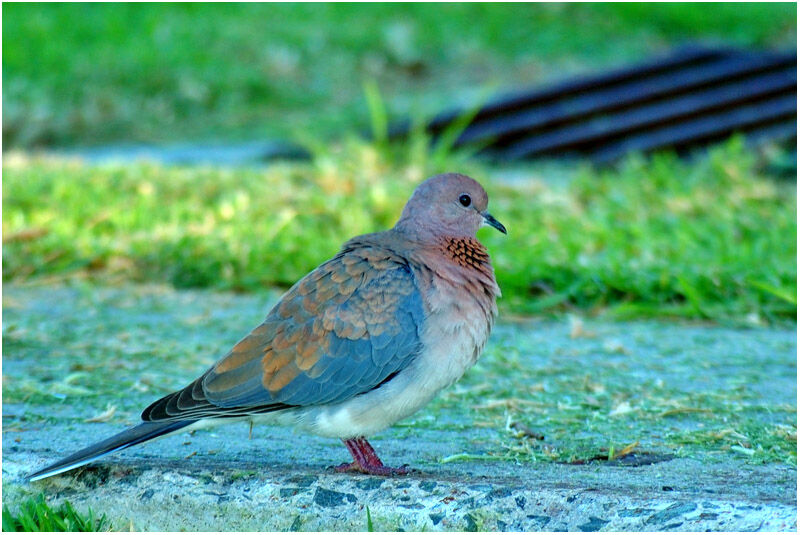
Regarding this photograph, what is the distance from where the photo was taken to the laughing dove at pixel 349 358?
8.92 ft

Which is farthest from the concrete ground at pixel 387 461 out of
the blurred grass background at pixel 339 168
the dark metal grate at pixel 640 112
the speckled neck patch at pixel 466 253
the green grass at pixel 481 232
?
the dark metal grate at pixel 640 112

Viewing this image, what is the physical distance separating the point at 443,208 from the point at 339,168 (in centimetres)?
341

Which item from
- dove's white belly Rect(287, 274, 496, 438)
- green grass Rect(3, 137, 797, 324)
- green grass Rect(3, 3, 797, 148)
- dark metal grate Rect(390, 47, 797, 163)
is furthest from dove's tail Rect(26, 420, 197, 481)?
green grass Rect(3, 3, 797, 148)

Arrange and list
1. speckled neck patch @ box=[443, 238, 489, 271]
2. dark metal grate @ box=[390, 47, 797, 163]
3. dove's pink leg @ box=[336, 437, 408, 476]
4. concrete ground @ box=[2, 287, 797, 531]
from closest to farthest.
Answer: concrete ground @ box=[2, 287, 797, 531], dove's pink leg @ box=[336, 437, 408, 476], speckled neck patch @ box=[443, 238, 489, 271], dark metal grate @ box=[390, 47, 797, 163]

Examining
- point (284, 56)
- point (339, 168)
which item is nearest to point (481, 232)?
point (339, 168)

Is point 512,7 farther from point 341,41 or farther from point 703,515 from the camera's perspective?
point 703,515

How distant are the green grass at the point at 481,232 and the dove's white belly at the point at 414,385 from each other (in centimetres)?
175

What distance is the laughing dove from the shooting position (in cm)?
272

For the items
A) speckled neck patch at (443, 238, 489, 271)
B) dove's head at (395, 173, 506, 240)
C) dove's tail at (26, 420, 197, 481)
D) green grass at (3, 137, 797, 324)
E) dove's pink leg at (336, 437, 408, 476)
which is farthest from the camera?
green grass at (3, 137, 797, 324)

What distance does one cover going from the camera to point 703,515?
7.63 feet

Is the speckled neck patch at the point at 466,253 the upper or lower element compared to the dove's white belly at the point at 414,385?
upper

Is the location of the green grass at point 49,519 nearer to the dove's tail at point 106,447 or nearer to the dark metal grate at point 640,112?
the dove's tail at point 106,447

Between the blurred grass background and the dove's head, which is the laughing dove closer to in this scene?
the dove's head

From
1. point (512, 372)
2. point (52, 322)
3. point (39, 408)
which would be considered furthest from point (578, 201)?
point (39, 408)
